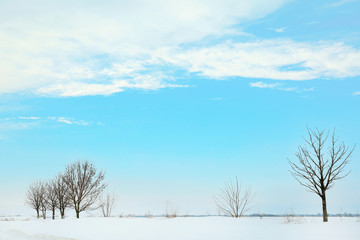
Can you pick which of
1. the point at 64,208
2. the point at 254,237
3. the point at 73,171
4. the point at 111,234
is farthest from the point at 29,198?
the point at 254,237

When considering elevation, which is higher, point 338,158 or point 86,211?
point 338,158

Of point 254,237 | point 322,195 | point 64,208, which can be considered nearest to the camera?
point 254,237

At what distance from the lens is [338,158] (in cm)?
2209

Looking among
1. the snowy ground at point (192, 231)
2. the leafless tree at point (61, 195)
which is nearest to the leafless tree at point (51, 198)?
the leafless tree at point (61, 195)

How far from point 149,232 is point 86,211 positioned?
2437 cm

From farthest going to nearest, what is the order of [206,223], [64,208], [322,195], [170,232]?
1. [64,208]
2. [322,195]
3. [206,223]
4. [170,232]

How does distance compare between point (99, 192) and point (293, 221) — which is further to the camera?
point (99, 192)

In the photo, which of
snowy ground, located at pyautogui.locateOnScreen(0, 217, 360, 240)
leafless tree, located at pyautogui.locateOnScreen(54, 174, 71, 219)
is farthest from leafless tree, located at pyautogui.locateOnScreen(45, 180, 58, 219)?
snowy ground, located at pyautogui.locateOnScreen(0, 217, 360, 240)

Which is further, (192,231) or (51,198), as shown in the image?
(51,198)

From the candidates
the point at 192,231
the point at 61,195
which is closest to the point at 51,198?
the point at 61,195

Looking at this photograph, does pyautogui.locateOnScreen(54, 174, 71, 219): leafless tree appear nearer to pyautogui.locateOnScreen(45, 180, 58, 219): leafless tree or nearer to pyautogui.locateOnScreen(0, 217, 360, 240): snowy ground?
pyautogui.locateOnScreen(45, 180, 58, 219): leafless tree

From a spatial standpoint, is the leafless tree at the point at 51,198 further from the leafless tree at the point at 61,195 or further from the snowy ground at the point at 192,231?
the snowy ground at the point at 192,231

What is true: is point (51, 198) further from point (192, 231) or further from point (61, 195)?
point (192, 231)

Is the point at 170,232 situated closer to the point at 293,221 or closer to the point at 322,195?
the point at 293,221
